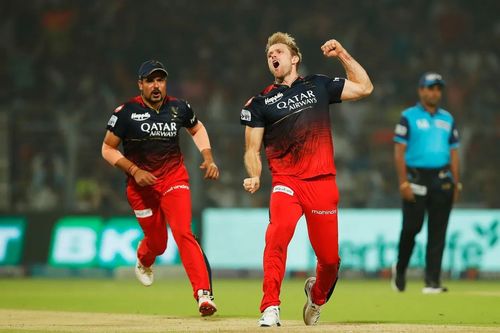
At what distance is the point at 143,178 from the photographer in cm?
923

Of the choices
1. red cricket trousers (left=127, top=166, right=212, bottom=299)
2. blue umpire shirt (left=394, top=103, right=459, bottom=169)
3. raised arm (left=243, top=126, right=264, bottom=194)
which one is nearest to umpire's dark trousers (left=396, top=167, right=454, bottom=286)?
blue umpire shirt (left=394, top=103, right=459, bottom=169)

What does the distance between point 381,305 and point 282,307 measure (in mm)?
1043

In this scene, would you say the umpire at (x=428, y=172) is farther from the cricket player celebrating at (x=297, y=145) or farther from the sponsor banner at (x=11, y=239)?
the sponsor banner at (x=11, y=239)

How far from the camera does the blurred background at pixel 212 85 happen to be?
1855 centimetres

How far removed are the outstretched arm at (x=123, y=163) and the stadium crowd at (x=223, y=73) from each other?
868 cm

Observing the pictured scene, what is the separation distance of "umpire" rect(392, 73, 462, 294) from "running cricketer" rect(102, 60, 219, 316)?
3.69m

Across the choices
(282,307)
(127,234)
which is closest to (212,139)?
(127,234)

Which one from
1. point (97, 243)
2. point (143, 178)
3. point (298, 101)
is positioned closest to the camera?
point (298, 101)

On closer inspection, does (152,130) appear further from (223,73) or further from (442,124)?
(223,73)

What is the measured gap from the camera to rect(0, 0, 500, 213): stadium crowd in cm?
1895

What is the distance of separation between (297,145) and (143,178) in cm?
181

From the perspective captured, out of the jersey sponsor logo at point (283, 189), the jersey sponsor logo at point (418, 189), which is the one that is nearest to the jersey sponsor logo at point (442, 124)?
the jersey sponsor logo at point (418, 189)

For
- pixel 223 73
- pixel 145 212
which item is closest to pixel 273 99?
pixel 145 212

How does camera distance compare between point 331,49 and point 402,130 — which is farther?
point 402,130
